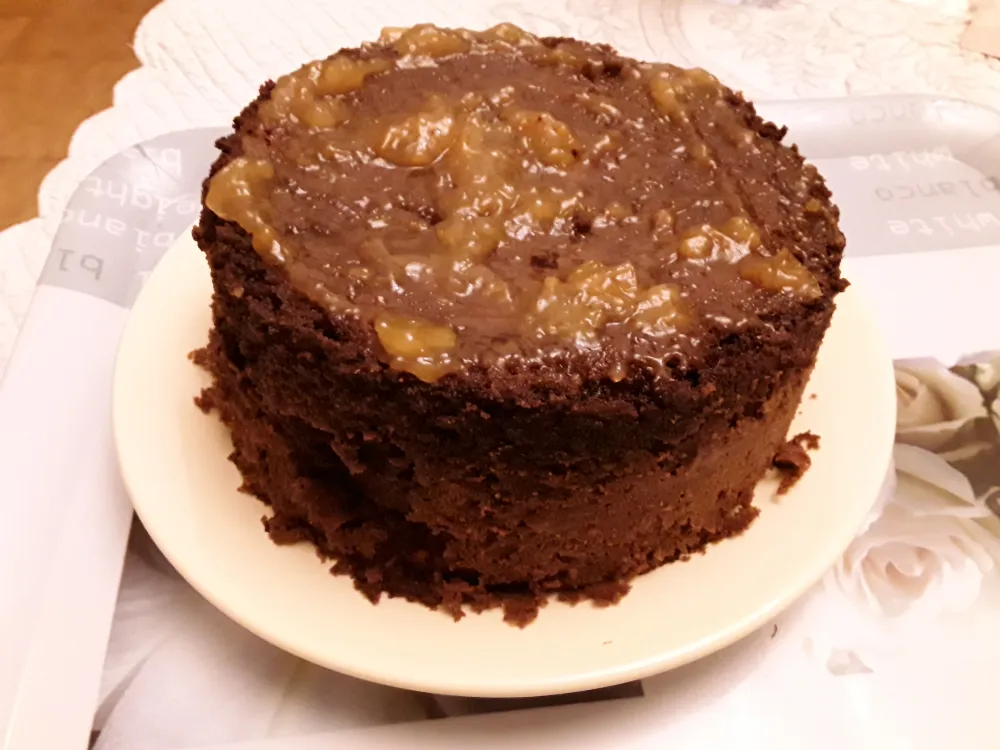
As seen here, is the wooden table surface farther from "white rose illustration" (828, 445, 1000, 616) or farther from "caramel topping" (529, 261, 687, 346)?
"white rose illustration" (828, 445, 1000, 616)

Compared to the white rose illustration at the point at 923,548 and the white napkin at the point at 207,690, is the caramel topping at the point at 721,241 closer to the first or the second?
the white rose illustration at the point at 923,548

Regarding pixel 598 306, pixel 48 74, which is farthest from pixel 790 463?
pixel 48 74

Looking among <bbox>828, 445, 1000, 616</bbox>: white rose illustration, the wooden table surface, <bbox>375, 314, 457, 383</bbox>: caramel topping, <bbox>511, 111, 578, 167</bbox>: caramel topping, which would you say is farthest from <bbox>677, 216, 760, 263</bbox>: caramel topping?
the wooden table surface

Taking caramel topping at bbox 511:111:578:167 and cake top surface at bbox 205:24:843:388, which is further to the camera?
caramel topping at bbox 511:111:578:167

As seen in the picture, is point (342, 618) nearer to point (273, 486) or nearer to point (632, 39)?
point (273, 486)

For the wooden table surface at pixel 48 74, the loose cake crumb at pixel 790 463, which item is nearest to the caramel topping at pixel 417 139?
the loose cake crumb at pixel 790 463

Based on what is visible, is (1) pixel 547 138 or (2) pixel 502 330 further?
(1) pixel 547 138

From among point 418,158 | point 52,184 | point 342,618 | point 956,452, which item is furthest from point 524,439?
point 52,184

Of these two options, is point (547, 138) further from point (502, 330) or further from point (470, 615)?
point (470, 615)
